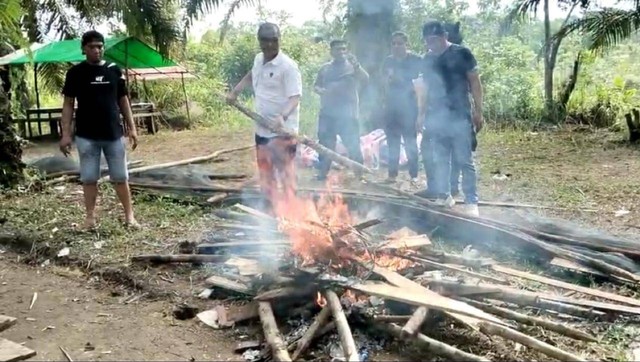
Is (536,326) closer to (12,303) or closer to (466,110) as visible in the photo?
(466,110)

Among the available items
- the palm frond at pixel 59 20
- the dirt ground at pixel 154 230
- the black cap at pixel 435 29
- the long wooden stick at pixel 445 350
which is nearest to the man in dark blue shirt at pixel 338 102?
the dirt ground at pixel 154 230

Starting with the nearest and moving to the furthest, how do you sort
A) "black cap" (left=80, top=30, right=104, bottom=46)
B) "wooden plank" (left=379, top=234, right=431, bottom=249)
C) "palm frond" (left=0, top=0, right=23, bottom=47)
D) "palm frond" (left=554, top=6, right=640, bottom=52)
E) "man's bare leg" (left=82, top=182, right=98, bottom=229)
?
"wooden plank" (left=379, top=234, right=431, bottom=249), "black cap" (left=80, top=30, right=104, bottom=46), "man's bare leg" (left=82, top=182, right=98, bottom=229), "palm frond" (left=0, top=0, right=23, bottom=47), "palm frond" (left=554, top=6, right=640, bottom=52)

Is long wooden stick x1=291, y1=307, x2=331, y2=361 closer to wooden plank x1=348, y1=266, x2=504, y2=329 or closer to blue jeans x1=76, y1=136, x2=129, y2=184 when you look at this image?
wooden plank x1=348, y1=266, x2=504, y2=329

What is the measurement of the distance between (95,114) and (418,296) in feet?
11.8

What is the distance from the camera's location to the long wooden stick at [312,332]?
3301mm

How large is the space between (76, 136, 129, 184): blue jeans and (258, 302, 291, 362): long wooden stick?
2676mm

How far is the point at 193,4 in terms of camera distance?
417 inches

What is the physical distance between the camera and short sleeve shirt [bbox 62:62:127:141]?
561 centimetres

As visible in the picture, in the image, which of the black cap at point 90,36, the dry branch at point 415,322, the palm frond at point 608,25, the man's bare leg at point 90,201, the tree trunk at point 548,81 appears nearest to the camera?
the dry branch at point 415,322

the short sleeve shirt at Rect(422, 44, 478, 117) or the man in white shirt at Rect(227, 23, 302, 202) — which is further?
the short sleeve shirt at Rect(422, 44, 478, 117)

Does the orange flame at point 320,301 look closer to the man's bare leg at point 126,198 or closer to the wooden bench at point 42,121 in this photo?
the man's bare leg at point 126,198

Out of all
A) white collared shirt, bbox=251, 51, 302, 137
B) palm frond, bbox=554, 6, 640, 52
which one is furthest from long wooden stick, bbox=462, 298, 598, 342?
palm frond, bbox=554, 6, 640, 52

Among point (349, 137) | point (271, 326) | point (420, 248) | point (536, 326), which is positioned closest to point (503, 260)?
point (420, 248)

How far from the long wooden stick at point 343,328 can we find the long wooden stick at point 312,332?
49 mm
